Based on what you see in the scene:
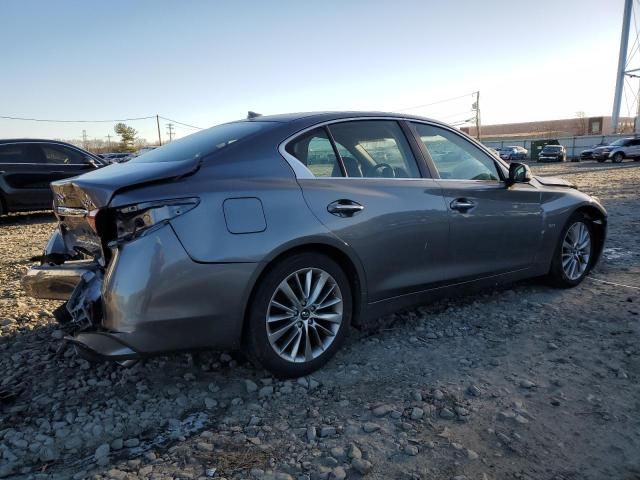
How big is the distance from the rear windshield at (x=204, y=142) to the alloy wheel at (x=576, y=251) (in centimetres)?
311

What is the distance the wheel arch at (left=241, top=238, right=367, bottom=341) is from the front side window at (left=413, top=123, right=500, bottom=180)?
113 centimetres

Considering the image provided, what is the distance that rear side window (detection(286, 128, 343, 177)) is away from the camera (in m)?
→ 3.22

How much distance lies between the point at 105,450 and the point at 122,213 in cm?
117

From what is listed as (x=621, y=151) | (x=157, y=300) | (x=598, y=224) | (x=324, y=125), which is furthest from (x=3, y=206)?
(x=621, y=151)

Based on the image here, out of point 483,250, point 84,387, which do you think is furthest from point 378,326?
point 84,387

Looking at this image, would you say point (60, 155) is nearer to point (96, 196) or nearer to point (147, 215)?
point (96, 196)

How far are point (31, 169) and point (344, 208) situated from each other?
29.3ft

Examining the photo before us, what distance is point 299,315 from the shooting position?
3.05 metres

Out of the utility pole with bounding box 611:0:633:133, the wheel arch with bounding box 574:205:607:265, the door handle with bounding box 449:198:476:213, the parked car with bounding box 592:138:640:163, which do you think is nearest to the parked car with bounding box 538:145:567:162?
the parked car with bounding box 592:138:640:163

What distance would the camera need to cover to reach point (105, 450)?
8.02ft

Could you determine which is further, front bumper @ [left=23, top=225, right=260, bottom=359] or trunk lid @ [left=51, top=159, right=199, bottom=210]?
trunk lid @ [left=51, top=159, right=199, bottom=210]

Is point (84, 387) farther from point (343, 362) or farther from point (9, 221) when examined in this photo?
point (9, 221)

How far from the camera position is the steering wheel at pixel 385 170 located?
11.8ft

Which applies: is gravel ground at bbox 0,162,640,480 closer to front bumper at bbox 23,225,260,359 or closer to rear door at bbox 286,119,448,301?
front bumper at bbox 23,225,260,359
